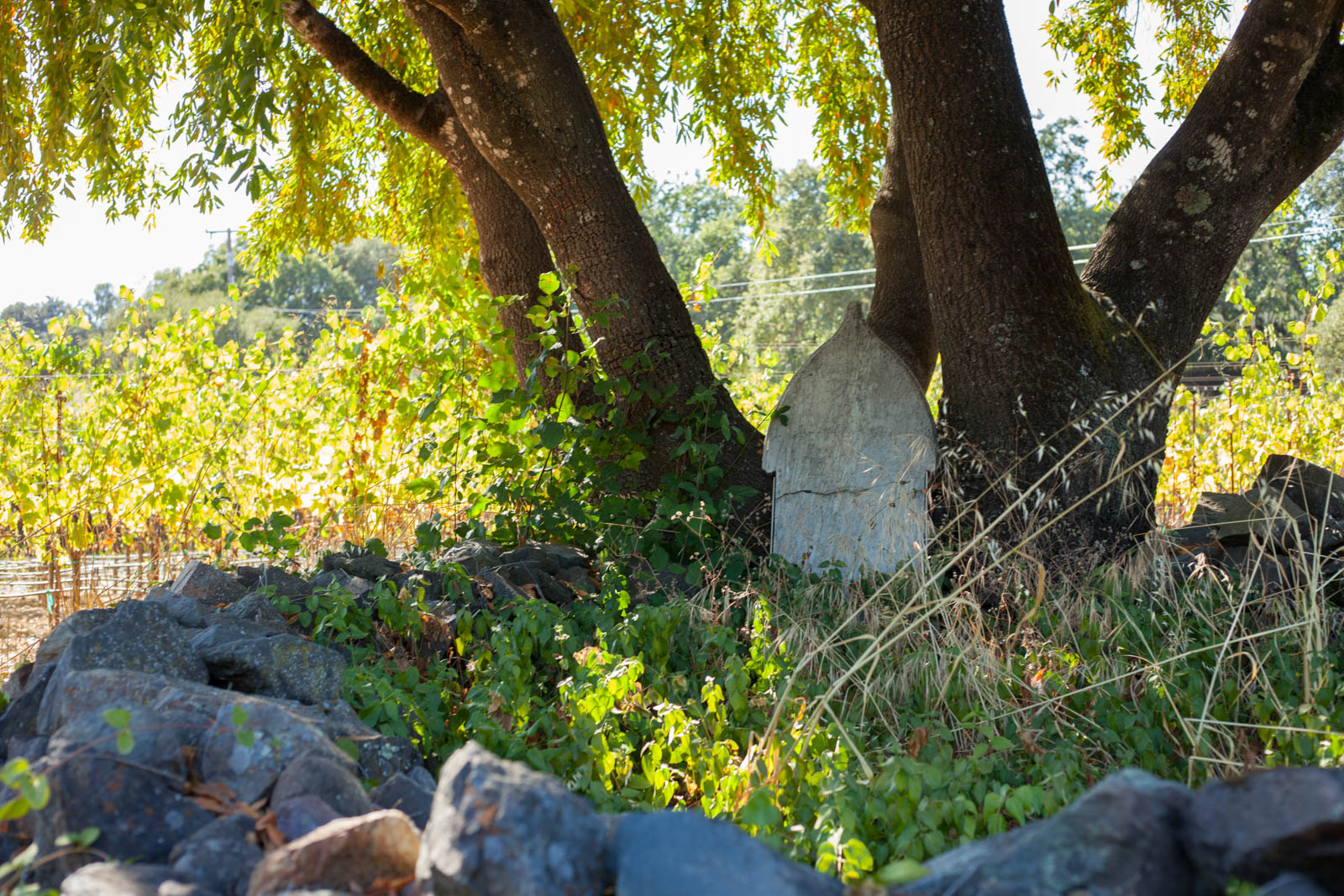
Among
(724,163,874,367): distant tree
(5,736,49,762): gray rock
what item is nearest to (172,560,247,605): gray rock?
(5,736,49,762): gray rock

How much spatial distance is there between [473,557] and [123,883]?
93.4 inches

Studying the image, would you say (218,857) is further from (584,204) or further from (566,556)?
(584,204)

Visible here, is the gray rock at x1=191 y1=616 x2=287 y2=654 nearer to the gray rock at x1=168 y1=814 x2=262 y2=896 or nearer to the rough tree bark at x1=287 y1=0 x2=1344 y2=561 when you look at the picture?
the gray rock at x1=168 y1=814 x2=262 y2=896

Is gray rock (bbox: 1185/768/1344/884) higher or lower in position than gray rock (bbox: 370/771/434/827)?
higher

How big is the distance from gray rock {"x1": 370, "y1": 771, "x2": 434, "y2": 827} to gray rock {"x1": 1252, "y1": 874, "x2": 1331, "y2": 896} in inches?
50.3

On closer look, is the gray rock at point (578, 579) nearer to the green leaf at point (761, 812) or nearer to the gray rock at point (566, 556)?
the gray rock at point (566, 556)

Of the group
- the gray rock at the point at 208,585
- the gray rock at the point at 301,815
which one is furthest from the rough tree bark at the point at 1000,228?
the gray rock at the point at 301,815

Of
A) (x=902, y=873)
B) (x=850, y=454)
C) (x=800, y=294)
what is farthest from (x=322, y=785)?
(x=800, y=294)

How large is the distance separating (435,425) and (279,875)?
4403 mm

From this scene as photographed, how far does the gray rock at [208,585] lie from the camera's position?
10.2 feet

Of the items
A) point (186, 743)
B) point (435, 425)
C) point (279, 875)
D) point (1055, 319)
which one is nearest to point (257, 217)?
point (435, 425)

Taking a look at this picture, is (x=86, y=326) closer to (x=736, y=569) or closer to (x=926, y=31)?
(x=736, y=569)

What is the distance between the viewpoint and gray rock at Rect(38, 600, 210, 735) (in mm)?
2105

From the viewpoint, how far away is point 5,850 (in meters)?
1.63
